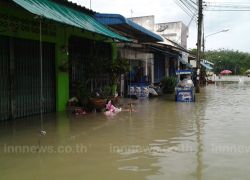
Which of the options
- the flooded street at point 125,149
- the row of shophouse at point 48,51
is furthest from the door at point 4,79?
the flooded street at point 125,149

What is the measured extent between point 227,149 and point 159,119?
4.59m

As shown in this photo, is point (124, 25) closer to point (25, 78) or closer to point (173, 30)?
point (25, 78)

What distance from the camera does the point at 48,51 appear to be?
12.8 metres

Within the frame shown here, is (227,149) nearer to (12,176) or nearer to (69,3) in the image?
(12,176)

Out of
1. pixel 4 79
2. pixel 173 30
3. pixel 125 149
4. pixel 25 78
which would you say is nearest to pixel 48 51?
pixel 25 78

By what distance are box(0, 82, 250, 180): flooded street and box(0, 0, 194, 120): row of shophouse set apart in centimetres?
107

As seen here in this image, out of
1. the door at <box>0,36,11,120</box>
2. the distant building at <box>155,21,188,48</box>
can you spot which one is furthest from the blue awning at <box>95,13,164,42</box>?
the distant building at <box>155,21,188,48</box>

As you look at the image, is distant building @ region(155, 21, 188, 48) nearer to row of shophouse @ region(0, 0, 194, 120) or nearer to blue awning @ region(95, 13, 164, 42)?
blue awning @ region(95, 13, 164, 42)

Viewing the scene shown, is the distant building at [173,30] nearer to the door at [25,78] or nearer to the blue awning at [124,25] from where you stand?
the blue awning at [124,25]

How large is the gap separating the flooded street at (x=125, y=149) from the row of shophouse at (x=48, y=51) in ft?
3.51

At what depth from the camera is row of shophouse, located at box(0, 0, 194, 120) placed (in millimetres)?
10344

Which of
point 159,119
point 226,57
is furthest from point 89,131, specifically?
point 226,57

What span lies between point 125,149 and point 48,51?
262 inches

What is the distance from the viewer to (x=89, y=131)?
31.0ft
